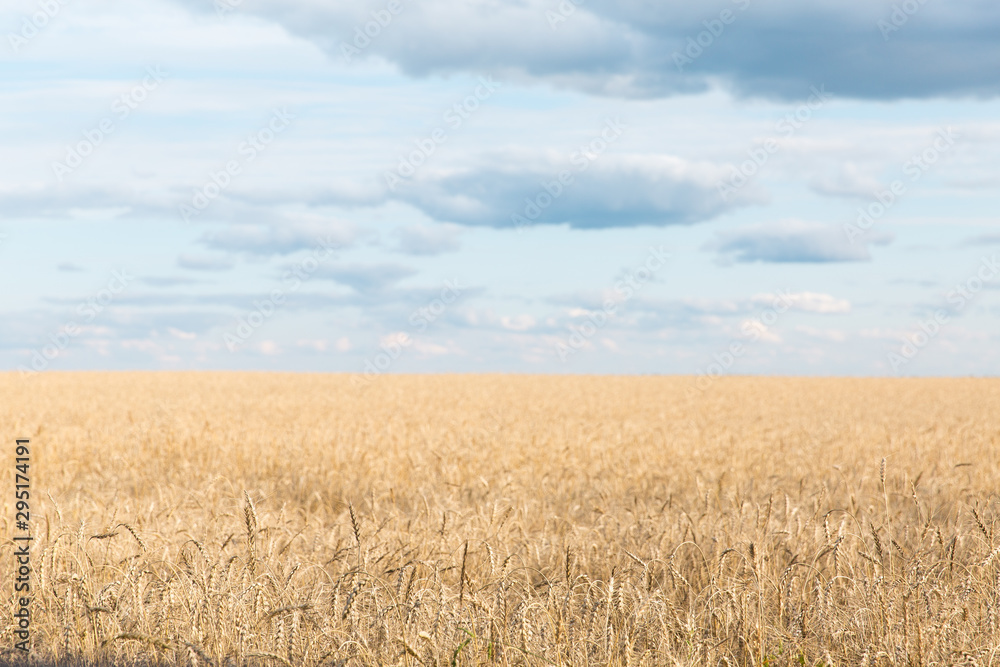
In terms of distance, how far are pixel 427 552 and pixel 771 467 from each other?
7.50 m

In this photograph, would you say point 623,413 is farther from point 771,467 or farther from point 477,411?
point 771,467

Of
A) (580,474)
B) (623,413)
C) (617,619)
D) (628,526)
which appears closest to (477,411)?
(623,413)

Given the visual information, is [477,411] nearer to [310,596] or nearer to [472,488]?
[472,488]

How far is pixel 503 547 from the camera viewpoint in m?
6.67

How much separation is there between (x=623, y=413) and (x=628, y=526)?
16.9 m

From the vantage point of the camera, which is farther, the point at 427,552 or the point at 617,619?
the point at 427,552

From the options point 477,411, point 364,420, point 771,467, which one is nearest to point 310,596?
point 771,467

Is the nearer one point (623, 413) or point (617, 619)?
point (617, 619)

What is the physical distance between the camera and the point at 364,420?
58.2 ft

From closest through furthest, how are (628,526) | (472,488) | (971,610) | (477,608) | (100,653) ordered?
(100,653) < (477,608) < (971,610) < (628,526) < (472,488)

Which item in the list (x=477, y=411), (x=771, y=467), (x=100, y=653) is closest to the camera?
(x=100, y=653)

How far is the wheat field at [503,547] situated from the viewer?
4484mm

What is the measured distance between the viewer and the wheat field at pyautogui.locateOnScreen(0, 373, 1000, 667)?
177 inches

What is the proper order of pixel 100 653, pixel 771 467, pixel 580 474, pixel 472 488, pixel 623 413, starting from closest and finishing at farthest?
pixel 100 653
pixel 472 488
pixel 580 474
pixel 771 467
pixel 623 413
